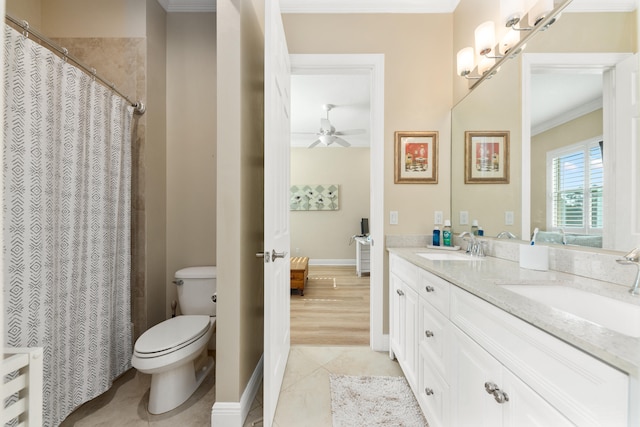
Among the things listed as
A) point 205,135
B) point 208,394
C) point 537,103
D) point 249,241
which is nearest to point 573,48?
point 537,103

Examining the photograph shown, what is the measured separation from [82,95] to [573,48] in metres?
2.48

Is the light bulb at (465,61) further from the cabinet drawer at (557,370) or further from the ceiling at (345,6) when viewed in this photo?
the cabinet drawer at (557,370)

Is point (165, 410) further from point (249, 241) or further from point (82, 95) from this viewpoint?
point (82, 95)

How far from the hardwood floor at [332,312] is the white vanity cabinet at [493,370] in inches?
36.7

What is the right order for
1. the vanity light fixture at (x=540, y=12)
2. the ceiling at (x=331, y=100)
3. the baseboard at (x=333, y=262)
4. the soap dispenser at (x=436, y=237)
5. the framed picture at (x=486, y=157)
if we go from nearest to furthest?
1. the vanity light fixture at (x=540, y=12)
2. the framed picture at (x=486, y=157)
3. the soap dispenser at (x=436, y=237)
4. the ceiling at (x=331, y=100)
5. the baseboard at (x=333, y=262)

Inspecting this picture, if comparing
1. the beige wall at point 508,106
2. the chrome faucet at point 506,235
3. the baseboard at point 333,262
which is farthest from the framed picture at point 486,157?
the baseboard at point 333,262

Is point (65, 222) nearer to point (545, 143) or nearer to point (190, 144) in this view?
point (190, 144)

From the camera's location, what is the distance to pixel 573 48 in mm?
1200

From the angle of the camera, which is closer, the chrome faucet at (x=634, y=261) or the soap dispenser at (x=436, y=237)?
the chrome faucet at (x=634, y=261)

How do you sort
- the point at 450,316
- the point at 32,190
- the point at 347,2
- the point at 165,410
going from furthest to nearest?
the point at 347,2 < the point at 165,410 < the point at 32,190 < the point at 450,316

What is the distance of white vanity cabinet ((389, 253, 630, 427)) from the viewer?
59 centimetres

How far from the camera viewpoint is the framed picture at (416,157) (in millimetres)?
2213

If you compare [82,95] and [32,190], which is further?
[82,95]

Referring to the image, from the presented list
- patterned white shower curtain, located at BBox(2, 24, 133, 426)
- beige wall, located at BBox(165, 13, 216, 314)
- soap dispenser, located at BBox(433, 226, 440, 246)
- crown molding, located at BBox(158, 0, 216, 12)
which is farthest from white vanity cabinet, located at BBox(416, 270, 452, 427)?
crown molding, located at BBox(158, 0, 216, 12)
